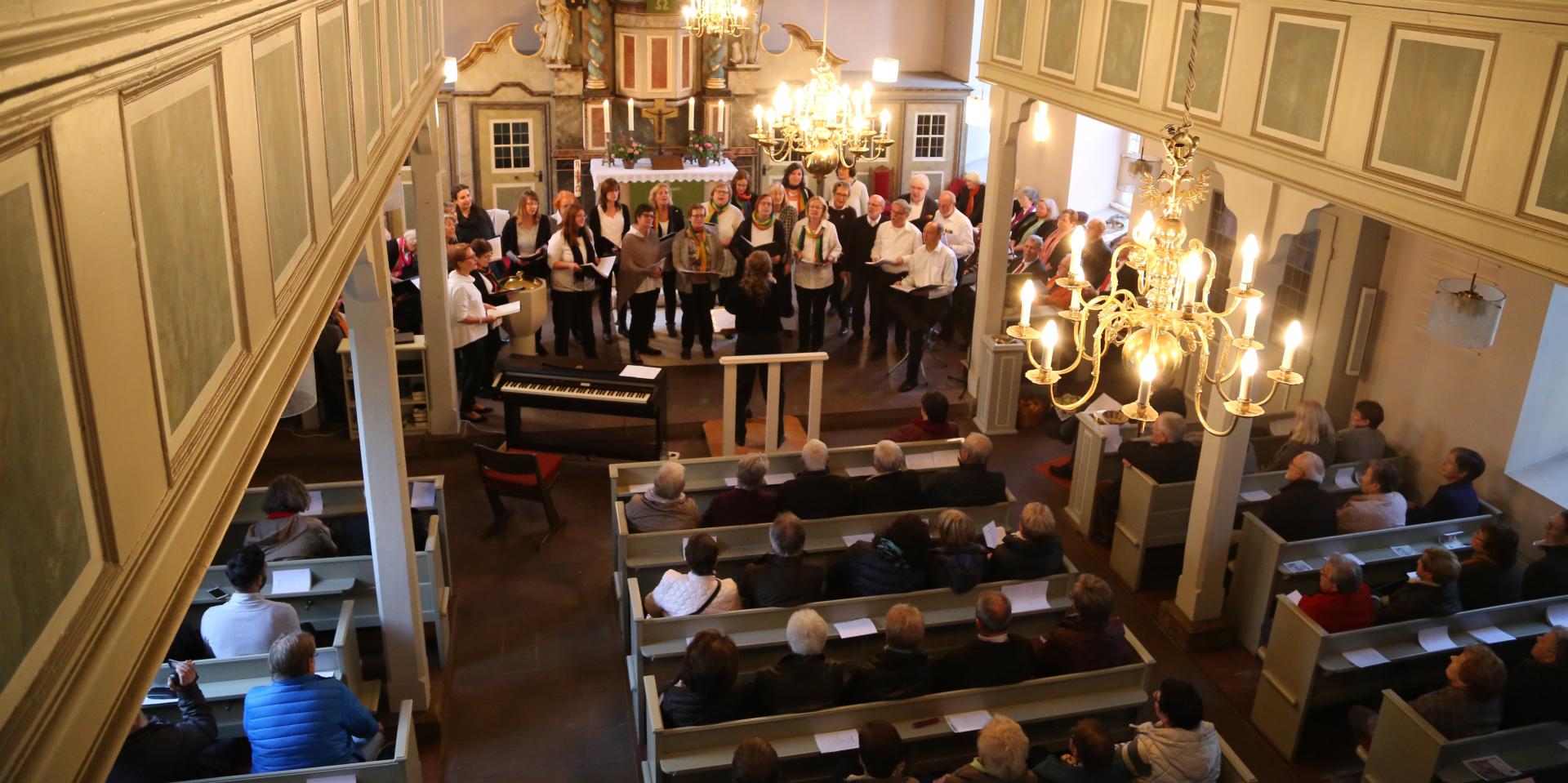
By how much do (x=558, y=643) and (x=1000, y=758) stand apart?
381 centimetres

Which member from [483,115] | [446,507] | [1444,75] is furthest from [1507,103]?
[483,115]

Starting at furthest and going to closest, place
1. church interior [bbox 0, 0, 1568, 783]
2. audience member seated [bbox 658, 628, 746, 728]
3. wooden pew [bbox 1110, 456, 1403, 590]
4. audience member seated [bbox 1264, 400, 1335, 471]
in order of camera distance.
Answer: audience member seated [bbox 1264, 400, 1335, 471] < wooden pew [bbox 1110, 456, 1403, 590] < audience member seated [bbox 658, 628, 746, 728] < church interior [bbox 0, 0, 1568, 783]

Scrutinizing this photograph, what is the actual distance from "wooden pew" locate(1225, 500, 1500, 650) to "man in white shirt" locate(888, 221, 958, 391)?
4.29 meters

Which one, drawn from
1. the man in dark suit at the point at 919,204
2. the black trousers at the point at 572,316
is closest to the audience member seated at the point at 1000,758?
the black trousers at the point at 572,316

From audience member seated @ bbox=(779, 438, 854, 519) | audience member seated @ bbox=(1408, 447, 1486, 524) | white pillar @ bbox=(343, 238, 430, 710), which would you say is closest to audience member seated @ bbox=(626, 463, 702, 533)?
audience member seated @ bbox=(779, 438, 854, 519)

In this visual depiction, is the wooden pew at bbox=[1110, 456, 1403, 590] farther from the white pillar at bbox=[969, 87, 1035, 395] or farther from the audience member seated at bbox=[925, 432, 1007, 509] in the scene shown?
the white pillar at bbox=[969, 87, 1035, 395]

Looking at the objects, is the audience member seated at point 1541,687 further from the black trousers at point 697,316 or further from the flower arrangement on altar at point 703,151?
the flower arrangement on altar at point 703,151

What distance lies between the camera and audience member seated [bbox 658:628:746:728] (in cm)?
573

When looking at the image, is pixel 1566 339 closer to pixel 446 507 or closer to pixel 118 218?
pixel 446 507

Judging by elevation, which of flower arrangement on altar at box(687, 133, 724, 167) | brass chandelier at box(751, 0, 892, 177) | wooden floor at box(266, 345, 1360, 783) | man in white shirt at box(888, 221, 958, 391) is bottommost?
wooden floor at box(266, 345, 1360, 783)

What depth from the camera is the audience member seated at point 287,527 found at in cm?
706

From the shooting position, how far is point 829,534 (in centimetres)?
769

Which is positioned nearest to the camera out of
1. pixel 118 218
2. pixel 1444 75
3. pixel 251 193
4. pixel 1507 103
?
pixel 118 218

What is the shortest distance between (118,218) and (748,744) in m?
3.83
